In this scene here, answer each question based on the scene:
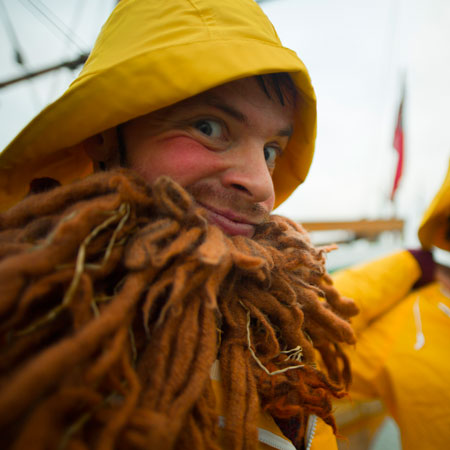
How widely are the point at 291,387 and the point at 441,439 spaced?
0.62m

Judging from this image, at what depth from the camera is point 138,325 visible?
15.9 inches

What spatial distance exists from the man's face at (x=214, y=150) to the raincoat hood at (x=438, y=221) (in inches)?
34.6

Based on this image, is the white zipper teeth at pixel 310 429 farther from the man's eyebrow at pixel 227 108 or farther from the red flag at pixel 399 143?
the red flag at pixel 399 143

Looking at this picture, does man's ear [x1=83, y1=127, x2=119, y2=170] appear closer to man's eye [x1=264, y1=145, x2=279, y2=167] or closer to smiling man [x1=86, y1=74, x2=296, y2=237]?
smiling man [x1=86, y1=74, x2=296, y2=237]

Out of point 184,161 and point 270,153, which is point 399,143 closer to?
point 270,153

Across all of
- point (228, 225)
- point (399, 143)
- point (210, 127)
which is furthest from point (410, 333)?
point (399, 143)

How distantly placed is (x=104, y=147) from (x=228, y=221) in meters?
0.33

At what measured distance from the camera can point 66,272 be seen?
346 mm

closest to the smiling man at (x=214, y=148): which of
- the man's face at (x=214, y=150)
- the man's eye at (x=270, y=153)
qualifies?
the man's face at (x=214, y=150)

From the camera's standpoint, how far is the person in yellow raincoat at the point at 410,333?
0.80 meters

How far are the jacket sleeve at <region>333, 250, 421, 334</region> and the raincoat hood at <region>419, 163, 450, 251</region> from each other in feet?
0.46

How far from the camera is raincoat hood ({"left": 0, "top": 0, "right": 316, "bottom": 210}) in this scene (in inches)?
19.2

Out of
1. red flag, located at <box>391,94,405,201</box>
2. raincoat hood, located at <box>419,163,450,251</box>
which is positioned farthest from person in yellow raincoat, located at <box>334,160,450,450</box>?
red flag, located at <box>391,94,405,201</box>

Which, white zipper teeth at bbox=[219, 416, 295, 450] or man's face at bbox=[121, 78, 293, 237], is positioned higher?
man's face at bbox=[121, 78, 293, 237]
